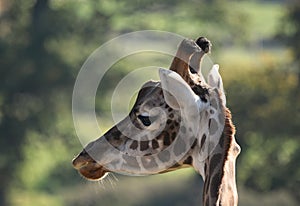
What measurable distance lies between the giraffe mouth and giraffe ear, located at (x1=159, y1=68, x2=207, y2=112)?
0.62 metres

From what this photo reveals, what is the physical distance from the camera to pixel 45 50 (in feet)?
103

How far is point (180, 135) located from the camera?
6535 millimetres

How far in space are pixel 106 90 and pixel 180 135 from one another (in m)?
23.6

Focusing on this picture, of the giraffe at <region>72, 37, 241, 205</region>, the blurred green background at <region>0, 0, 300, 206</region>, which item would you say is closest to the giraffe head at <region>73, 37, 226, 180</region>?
the giraffe at <region>72, 37, 241, 205</region>

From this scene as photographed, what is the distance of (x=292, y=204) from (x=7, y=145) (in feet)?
28.0

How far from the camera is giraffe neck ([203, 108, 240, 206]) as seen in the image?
604 cm

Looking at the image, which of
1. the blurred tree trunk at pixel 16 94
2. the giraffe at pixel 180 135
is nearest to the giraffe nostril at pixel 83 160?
the giraffe at pixel 180 135

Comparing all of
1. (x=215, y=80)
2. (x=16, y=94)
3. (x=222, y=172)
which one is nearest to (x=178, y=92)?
(x=215, y=80)

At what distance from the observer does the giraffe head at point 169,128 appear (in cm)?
629

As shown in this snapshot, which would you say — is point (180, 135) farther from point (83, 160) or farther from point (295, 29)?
point (295, 29)

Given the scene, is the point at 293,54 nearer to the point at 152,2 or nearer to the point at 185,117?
the point at 152,2

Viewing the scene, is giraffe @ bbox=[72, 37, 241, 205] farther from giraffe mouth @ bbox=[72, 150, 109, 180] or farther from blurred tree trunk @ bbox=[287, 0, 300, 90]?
blurred tree trunk @ bbox=[287, 0, 300, 90]

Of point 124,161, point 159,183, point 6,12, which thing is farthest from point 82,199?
point 124,161

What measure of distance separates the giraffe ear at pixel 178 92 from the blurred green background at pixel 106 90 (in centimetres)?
2013
